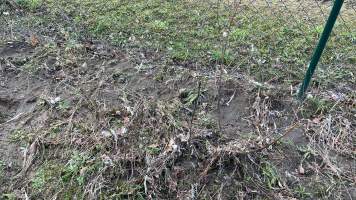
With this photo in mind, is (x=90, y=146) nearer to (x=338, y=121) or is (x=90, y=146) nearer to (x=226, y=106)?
(x=226, y=106)

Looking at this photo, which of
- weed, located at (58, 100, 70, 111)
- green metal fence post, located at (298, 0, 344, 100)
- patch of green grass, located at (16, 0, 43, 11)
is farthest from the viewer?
patch of green grass, located at (16, 0, 43, 11)

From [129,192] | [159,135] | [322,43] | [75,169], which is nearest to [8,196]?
[75,169]

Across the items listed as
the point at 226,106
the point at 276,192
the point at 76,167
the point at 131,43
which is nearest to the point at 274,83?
the point at 226,106

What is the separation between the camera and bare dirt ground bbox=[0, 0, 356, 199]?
2.45m

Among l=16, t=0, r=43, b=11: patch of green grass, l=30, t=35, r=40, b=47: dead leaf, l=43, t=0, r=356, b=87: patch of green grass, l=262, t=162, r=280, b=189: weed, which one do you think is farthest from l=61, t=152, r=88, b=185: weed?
l=16, t=0, r=43, b=11: patch of green grass

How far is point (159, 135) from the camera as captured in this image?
107 inches

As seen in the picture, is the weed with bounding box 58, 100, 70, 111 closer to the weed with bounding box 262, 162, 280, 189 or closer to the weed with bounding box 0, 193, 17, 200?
the weed with bounding box 0, 193, 17, 200

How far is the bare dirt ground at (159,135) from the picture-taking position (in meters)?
2.45

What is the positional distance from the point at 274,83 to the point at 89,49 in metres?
1.74

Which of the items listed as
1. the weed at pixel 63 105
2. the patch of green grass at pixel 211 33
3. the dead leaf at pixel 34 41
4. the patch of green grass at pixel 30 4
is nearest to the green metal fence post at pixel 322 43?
the patch of green grass at pixel 211 33

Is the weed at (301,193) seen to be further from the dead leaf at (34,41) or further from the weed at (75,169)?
the dead leaf at (34,41)

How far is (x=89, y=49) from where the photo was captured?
3662 millimetres

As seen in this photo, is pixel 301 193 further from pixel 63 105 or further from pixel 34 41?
pixel 34 41

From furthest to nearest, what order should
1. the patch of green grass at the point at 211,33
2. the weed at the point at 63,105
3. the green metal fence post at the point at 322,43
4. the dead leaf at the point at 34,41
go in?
the dead leaf at the point at 34,41 < the patch of green grass at the point at 211,33 < the weed at the point at 63,105 < the green metal fence post at the point at 322,43
